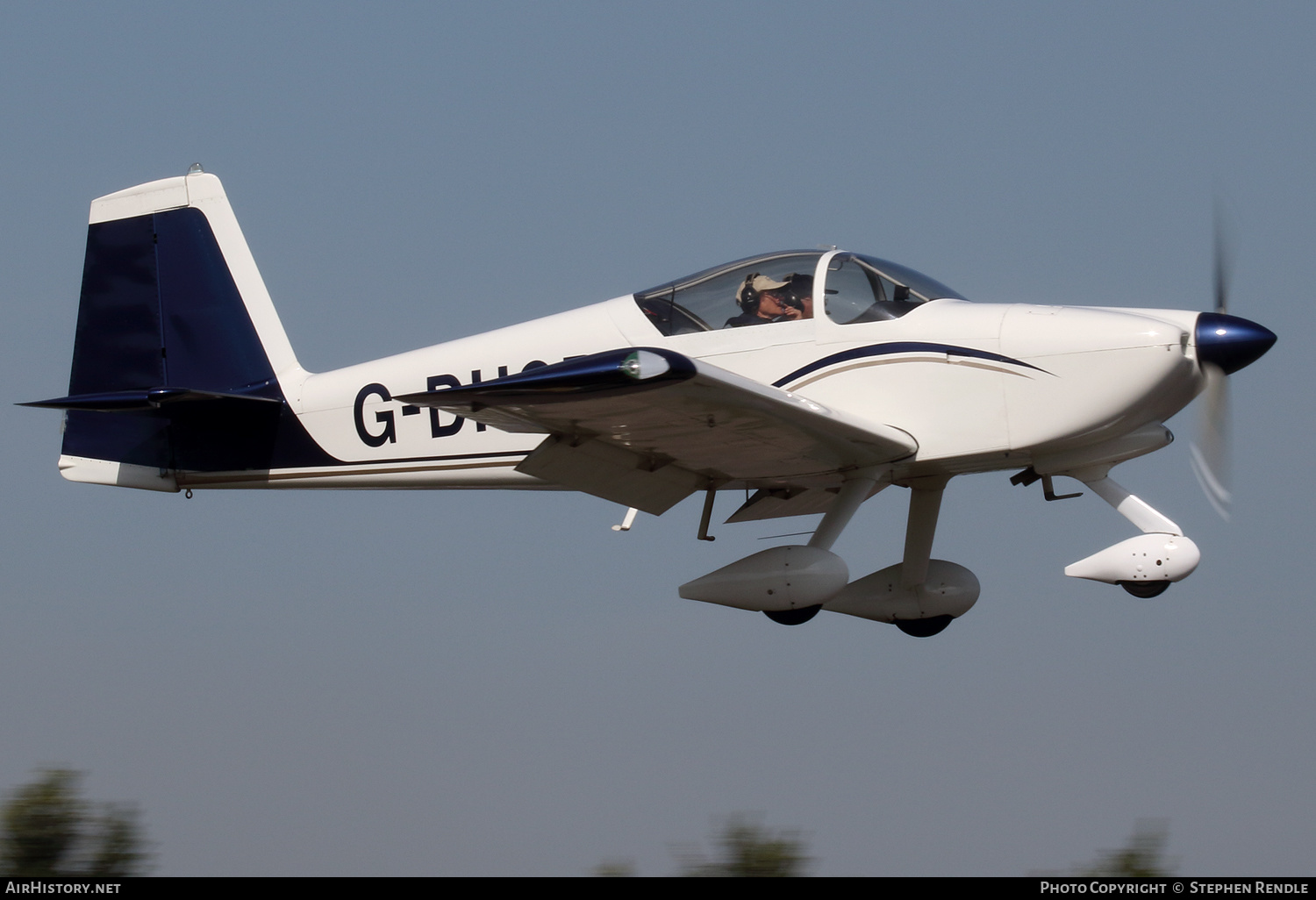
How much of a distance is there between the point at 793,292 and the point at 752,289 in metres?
0.27

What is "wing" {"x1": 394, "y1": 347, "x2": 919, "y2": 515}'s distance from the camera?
7.80 meters

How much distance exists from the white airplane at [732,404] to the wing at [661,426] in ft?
0.06

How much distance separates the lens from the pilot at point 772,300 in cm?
956

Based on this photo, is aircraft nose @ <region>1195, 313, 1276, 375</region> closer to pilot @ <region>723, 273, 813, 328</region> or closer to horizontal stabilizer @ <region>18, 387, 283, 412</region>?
pilot @ <region>723, 273, 813, 328</region>

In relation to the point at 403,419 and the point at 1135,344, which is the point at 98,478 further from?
the point at 1135,344

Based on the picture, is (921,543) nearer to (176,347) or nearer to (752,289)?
(752,289)

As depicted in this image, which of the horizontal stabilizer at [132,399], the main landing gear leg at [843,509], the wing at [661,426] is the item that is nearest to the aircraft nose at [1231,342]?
the wing at [661,426]

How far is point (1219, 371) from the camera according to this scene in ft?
29.3

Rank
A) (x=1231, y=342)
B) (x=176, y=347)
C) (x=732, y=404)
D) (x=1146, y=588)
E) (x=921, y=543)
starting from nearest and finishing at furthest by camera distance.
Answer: (x=732, y=404), (x=1231, y=342), (x=1146, y=588), (x=921, y=543), (x=176, y=347)

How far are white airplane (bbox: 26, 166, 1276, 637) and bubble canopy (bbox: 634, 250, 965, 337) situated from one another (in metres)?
0.01

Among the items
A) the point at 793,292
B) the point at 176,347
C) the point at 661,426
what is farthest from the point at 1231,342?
the point at 176,347

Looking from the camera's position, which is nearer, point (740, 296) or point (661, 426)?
point (661, 426)

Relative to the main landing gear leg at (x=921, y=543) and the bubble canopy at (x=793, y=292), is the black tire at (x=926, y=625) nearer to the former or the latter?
the main landing gear leg at (x=921, y=543)
